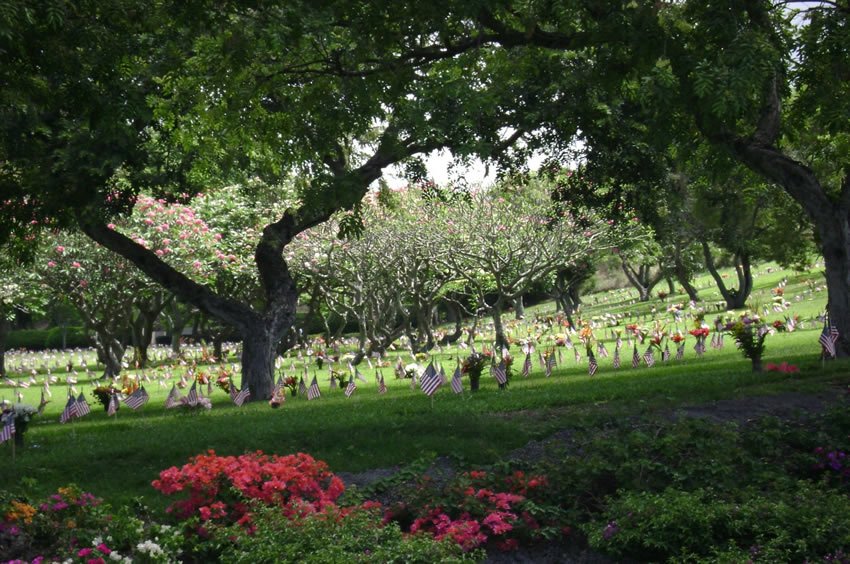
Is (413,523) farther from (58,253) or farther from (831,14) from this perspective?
(58,253)

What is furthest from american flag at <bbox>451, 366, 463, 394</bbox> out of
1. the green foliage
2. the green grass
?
the green foliage

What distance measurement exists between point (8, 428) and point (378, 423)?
479 cm

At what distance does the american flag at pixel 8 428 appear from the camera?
492 inches

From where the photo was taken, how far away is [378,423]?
13625 mm

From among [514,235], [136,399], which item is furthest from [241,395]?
[514,235]

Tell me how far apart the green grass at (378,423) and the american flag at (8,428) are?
312 mm

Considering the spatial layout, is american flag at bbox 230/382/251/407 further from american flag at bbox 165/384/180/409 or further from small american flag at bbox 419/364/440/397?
small american flag at bbox 419/364/440/397

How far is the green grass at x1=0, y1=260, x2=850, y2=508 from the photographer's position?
11.5 metres

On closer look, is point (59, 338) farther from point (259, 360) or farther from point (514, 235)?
point (259, 360)

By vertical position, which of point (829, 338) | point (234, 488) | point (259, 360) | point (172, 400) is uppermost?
point (259, 360)

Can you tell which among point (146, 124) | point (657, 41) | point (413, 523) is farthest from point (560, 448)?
point (146, 124)

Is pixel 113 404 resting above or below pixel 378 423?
above

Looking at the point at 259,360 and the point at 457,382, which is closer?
the point at 457,382

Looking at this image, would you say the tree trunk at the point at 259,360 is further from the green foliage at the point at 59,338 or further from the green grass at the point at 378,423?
the green foliage at the point at 59,338
